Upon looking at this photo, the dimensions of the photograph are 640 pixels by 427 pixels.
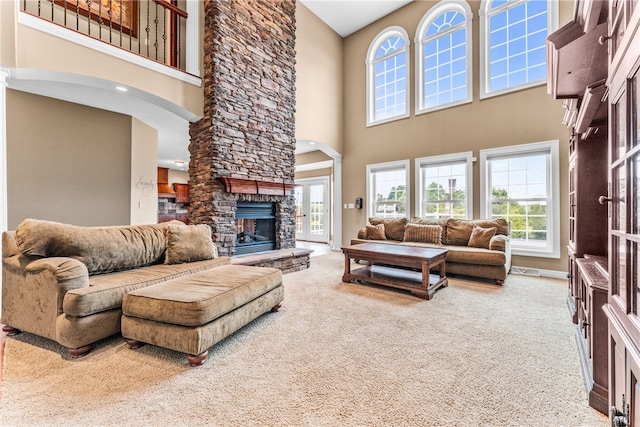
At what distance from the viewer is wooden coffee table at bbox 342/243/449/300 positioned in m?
3.24

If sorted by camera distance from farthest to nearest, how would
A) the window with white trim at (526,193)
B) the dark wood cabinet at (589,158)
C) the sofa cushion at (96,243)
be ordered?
1. the window with white trim at (526,193)
2. the sofa cushion at (96,243)
3. the dark wood cabinet at (589,158)

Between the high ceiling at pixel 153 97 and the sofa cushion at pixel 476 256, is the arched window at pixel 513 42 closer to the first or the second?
the high ceiling at pixel 153 97

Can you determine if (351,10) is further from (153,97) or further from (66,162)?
(66,162)

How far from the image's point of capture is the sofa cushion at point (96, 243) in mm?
2137

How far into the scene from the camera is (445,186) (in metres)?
5.49

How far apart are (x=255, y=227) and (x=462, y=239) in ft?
11.4

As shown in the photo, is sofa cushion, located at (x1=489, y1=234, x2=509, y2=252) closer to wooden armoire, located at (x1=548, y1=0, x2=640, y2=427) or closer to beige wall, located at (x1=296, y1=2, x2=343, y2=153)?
wooden armoire, located at (x1=548, y1=0, x2=640, y2=427)

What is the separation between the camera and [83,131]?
4.49m

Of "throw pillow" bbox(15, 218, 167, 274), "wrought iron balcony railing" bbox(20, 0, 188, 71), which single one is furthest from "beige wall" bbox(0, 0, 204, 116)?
"throw pillow" bbox(15, 218, 167, 274)

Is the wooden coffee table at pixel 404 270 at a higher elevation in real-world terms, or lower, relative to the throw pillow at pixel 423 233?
lower

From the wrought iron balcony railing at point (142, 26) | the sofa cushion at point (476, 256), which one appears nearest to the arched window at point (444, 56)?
the sofa cushion at point (476, 256)

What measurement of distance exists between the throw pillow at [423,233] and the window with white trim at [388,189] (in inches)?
38.3

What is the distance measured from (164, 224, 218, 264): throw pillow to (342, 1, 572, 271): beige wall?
13.8 feet

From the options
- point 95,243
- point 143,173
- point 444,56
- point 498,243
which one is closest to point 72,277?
point 95,243
